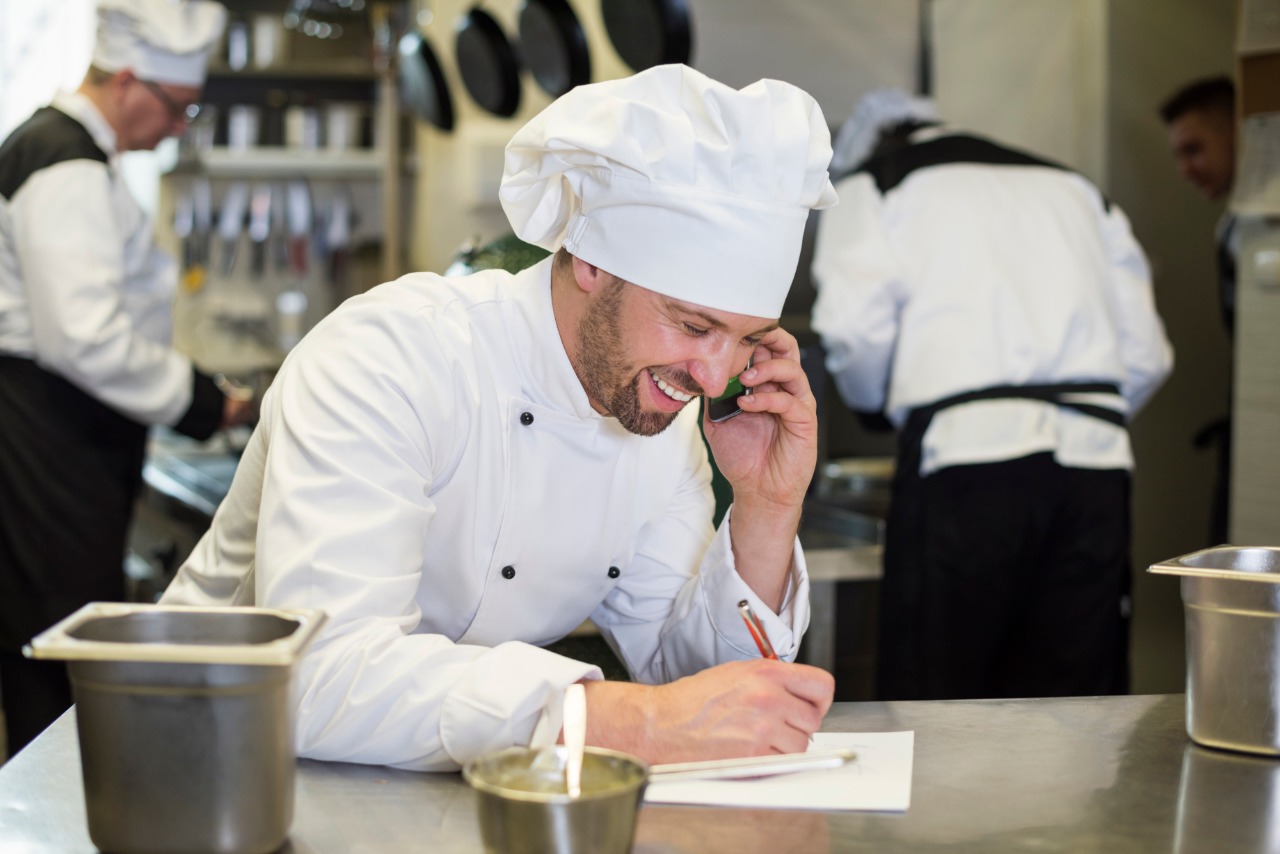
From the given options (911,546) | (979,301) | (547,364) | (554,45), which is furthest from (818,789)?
(554,45)

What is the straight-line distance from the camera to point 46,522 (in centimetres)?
268

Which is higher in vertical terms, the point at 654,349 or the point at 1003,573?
the point at 654,349

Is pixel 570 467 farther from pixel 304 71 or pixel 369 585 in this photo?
pixel 304 71

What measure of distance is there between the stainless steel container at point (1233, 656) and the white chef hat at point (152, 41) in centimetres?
249

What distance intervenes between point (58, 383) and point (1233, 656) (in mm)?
2363

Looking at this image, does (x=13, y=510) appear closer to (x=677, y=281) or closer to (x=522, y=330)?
(x=522, y=330)

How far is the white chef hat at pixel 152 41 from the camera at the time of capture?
2.89m

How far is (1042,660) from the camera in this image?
9.51 feet

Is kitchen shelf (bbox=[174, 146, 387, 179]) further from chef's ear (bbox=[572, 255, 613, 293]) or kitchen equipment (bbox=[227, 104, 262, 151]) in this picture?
chef's ear (bbox=[572, 255, 613, 293])

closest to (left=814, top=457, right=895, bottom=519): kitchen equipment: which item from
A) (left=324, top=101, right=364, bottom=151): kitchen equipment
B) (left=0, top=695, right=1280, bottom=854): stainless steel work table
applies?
(left=0, top=695, right=1280, bottom=854): stainless steel work table

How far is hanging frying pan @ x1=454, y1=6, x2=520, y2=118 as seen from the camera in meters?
3.99

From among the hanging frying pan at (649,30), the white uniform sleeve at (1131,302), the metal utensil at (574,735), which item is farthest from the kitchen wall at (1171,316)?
the metal utensil at (574,735)

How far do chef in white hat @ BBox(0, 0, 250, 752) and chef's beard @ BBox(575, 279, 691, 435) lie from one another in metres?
1.62

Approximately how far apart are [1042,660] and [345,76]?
10.9 ft
